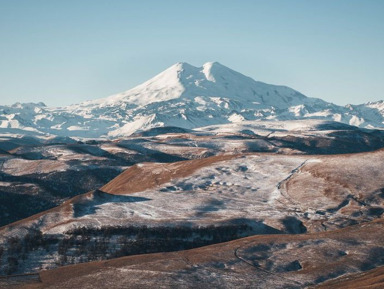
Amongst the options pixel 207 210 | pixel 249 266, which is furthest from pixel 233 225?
pixel 249 266

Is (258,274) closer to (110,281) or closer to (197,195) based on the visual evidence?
(110,281)

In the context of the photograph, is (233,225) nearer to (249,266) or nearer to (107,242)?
(107,242)

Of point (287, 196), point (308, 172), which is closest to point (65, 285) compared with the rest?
point (287, 196)

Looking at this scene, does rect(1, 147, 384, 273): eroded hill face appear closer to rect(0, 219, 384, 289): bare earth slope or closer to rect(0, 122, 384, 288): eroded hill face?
rect(0, 122, 384, 288): eroded hill face

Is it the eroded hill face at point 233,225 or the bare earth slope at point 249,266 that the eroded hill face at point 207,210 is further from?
the bare earth slope at point 249,266

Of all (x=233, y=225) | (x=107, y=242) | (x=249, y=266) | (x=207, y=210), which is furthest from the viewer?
(x=207, y=210)

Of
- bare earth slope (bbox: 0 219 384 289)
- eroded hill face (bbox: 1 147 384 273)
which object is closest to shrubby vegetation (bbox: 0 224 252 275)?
eroded hill face (bbox: 1 147 384 273)

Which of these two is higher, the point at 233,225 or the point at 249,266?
the point at 233,225

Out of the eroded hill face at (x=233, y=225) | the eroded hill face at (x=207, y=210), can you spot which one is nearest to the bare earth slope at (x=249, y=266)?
the eroded hill face at (x=233, y=225)

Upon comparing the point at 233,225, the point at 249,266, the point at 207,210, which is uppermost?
the point at 207,210

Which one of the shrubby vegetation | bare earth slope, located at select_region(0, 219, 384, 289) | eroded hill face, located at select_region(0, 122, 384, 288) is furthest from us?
the shrubby vegetation

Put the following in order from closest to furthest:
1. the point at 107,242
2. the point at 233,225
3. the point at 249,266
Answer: the point at 249,266
the point at 107,242
the point at 233,225
